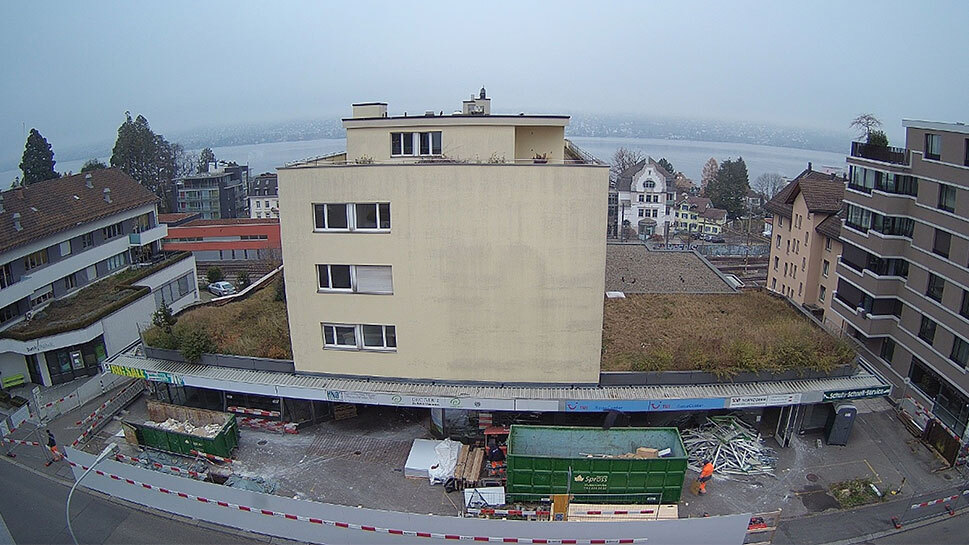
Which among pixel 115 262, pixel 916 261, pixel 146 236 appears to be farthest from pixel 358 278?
pixel 146 236

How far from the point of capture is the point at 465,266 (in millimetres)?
18688

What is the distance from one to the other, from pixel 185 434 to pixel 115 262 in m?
21.5

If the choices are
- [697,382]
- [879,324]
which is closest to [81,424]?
[697,382]

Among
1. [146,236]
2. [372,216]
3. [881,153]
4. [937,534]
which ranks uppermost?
Answer: [881,153]

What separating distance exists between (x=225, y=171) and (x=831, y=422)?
85.1m

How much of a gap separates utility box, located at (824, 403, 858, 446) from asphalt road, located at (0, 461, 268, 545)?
63.0ft

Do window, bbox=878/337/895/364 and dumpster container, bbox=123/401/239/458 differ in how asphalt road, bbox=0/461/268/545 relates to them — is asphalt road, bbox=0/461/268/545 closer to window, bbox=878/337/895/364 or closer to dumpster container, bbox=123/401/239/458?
dumpster container, bbox=123/401/239/458

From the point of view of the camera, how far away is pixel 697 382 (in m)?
19.3

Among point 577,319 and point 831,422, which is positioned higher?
point 577,319

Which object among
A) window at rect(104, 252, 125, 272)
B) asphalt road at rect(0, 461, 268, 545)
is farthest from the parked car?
asphalt road at rect(0, 461, 268, 545)

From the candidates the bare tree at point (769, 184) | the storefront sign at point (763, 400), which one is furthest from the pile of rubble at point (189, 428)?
the bare tree at point (769, 184)

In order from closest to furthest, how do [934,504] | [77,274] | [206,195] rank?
[934,504], [77,274], [206,195]

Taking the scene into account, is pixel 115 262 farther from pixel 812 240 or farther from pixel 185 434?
pixel 812 240

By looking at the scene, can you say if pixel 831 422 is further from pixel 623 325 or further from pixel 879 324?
pixel 879 324
